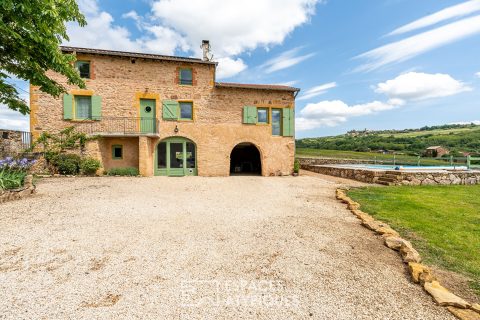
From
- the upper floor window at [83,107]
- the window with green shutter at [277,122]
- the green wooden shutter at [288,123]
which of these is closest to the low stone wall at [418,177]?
the green wooden shutter at [288,123]

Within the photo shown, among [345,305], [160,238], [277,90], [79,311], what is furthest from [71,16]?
[277,90]

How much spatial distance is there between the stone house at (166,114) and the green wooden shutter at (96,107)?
51mm

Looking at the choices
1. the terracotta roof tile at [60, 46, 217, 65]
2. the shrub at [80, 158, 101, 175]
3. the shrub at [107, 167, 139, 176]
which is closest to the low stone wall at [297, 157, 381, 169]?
the terracotta roof tile at [60, 46, 217, 65]

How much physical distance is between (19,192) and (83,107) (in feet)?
27.6

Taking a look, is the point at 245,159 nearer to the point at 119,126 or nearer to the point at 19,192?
the point at 119,126

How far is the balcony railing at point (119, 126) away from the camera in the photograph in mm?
13898

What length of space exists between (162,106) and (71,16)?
7.98 metres

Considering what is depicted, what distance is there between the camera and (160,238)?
14.4ft

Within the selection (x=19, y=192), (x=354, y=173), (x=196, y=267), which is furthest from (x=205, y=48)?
(x=196, y=267)

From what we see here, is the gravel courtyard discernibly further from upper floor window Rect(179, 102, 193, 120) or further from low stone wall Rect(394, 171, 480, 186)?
upper floor window Rect(179, 102, 193, 120)

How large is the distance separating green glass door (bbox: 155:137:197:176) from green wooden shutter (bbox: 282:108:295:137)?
20.6ft

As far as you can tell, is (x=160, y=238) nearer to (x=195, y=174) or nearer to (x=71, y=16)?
(x=71, y=16)

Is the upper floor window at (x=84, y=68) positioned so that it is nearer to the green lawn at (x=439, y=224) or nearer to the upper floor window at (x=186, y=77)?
the upper floor window at (x=186, y=77)

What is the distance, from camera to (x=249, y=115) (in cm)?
1578
